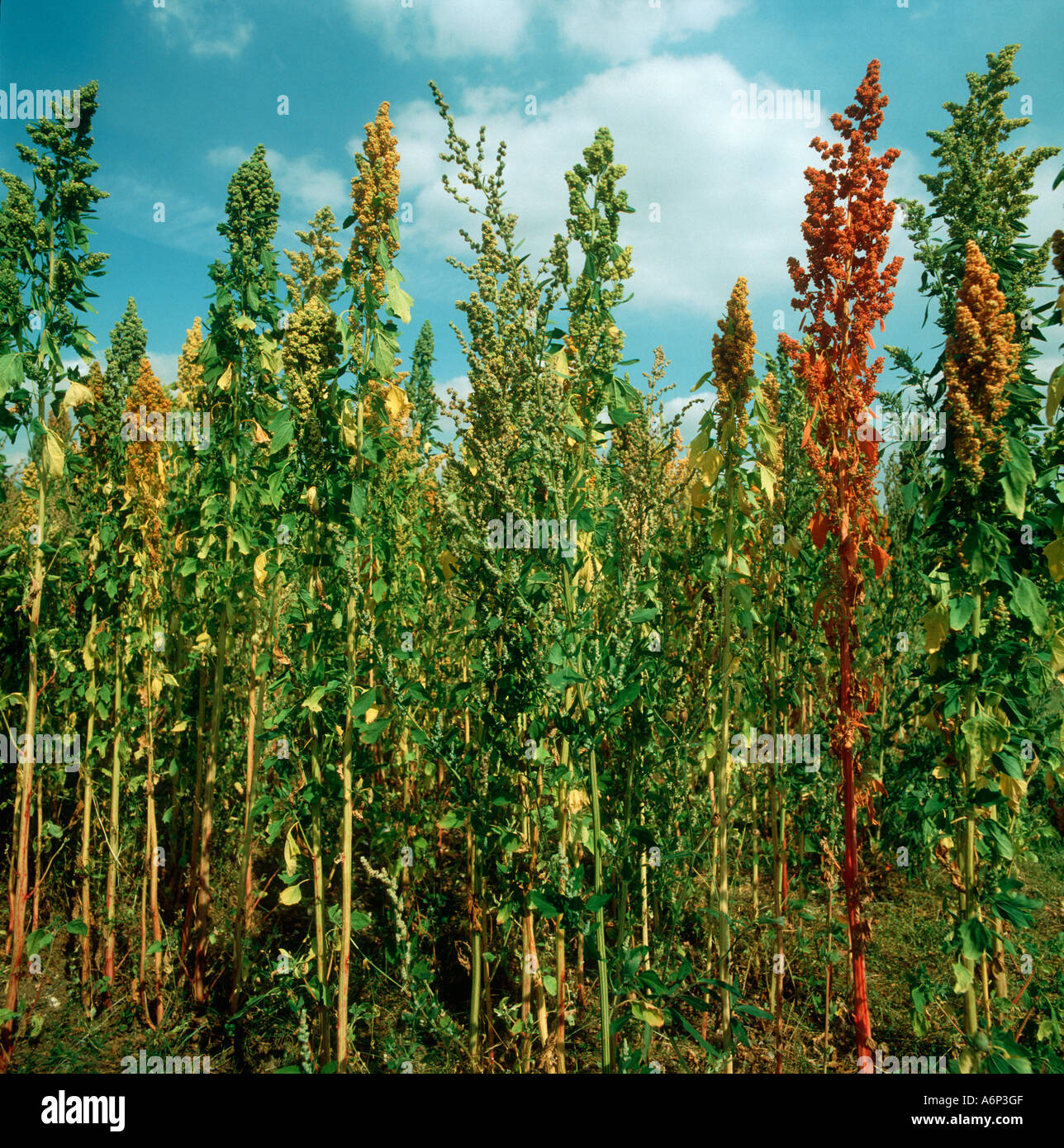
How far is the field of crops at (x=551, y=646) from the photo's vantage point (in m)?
2.32

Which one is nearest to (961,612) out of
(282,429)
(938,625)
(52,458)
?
(938,625)

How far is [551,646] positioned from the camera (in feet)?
7.36

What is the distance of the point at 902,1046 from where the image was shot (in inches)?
128

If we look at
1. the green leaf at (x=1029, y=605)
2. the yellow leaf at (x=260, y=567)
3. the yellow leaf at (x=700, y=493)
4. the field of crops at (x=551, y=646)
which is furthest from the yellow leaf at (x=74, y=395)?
the green leaf at (x=1029, y=605)

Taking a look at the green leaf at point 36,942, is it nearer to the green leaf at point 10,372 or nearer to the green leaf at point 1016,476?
the green leaf at point 10,372

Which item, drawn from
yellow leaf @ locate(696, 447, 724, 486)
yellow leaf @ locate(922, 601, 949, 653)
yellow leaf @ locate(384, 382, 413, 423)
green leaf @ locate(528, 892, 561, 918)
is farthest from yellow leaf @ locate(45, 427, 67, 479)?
yellow leaf @ locate(922, 601, 949, 653)

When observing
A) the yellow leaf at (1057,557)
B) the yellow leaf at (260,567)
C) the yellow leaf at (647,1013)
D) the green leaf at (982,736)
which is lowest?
the yellow leaf at (647,1013)

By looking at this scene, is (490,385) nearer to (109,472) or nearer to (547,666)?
(547,666)

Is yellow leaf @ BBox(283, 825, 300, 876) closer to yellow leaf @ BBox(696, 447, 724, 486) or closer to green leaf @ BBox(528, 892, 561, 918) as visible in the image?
green leaf @ BBox(528, 892, 561, 918)

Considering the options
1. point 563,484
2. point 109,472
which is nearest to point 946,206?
point 563,484

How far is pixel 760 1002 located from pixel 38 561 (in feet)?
12.7

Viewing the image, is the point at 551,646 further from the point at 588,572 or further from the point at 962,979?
the point at 962,979

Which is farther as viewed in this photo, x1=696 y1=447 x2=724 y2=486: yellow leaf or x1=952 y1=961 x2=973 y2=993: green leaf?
x1=696 y1=447 x2=724 y2=486: yellow leaf

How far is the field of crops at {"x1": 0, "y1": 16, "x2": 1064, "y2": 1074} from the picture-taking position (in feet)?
7.60
